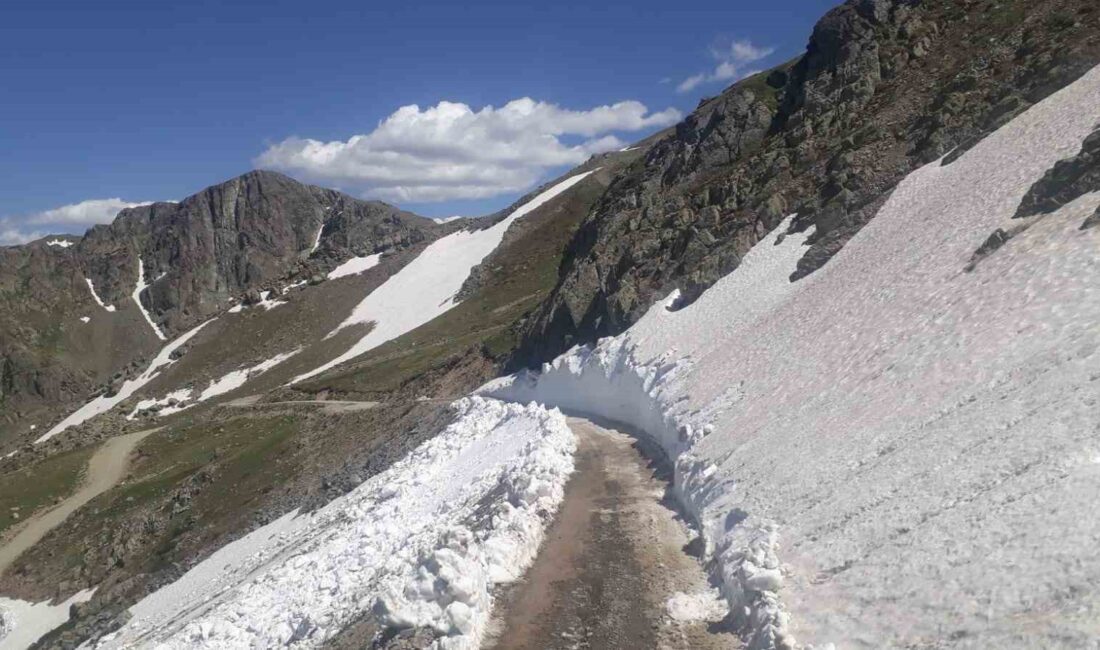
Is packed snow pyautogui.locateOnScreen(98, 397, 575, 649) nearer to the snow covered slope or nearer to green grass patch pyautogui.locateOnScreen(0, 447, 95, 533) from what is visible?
the snow covered slope

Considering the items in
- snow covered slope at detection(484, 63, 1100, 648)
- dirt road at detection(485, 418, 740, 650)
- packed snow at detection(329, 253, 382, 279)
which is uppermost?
packed snow at detection(329, 253, 382, 279)

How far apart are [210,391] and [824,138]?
9209 cm

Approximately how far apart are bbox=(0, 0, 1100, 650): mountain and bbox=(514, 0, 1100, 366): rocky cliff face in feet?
0.71

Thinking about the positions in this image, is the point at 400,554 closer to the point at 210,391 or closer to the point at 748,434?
the point at 748,434

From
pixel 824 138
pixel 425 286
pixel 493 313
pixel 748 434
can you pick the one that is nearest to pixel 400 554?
pixel 748 434

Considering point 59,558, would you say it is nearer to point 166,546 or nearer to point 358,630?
point 166,546

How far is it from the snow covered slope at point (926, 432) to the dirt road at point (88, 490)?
55481 millimetres

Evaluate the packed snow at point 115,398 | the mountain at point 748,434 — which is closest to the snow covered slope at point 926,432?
the mountain at point 748,434

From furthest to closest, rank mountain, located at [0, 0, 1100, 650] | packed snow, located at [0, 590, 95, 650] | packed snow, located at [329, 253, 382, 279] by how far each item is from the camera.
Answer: packed snow, located at [329, 253, 382, 279] → packed snow, located at [0, 590, 95, 650] → mountain, located at [0, 0, 1100, 650]

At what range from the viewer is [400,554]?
20172 mm

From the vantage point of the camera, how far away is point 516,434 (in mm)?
29188

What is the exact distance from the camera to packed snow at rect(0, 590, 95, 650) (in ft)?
129

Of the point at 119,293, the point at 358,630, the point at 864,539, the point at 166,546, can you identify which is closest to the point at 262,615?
the point at 358,630

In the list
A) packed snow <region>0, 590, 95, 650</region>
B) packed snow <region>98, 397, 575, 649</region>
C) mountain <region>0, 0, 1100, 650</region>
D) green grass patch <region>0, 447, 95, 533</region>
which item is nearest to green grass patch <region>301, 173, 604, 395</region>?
mountain <region>0, 0, 1100, 650</region>
